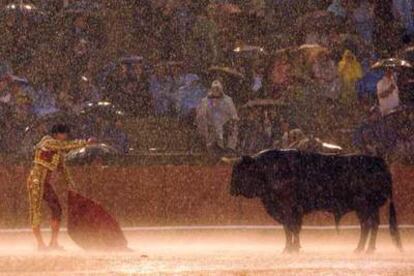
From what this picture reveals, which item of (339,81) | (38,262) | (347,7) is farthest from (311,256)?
(347,7)

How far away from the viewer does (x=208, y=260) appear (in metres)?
10.9

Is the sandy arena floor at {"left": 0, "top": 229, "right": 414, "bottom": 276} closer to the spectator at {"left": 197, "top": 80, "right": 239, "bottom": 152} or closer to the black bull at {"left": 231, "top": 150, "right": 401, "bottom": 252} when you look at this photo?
the black bull at {"left": 231, "top": 150, "right": 401, "bottom": 252}

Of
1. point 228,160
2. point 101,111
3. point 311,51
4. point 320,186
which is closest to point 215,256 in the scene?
point 320,186

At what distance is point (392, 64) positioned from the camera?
47.5 ft

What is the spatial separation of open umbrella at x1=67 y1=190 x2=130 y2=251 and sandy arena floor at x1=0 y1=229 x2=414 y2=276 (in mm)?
212

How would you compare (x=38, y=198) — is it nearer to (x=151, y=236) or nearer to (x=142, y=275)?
(x=151, y=236)

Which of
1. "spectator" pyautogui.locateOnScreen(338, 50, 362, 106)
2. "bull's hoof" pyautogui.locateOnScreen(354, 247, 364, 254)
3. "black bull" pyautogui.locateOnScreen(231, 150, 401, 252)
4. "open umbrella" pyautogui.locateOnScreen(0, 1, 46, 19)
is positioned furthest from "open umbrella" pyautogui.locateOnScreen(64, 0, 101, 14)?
"bull's hoof" pyautogui.locateOnScreen(354, 247, 364, 254)

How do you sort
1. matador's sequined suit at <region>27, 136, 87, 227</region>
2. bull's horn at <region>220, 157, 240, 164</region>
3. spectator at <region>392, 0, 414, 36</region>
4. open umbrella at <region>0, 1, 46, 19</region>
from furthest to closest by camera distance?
1. spectator at <region>392, 0, 414, 36</region>
2. open umbrella at <region>0, 1, 46, 19</region>
3. bull's horn at <region>220, 157, 240, 164</region>
4. matador's sequined suit at <region>27, 136, 87, 227</region>

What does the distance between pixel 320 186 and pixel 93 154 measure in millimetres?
2637

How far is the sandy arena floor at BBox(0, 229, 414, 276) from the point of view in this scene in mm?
10039

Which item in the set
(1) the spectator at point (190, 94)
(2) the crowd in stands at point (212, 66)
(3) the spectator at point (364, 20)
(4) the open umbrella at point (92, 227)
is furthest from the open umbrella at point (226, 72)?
(4) the open umbrella at point (92, 227)

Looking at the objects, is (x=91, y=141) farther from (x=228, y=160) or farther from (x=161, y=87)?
(x=161, y=87)

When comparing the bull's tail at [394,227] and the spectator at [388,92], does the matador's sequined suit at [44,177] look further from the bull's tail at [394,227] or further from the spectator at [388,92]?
the spectator at [388,92]

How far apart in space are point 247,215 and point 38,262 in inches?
156
